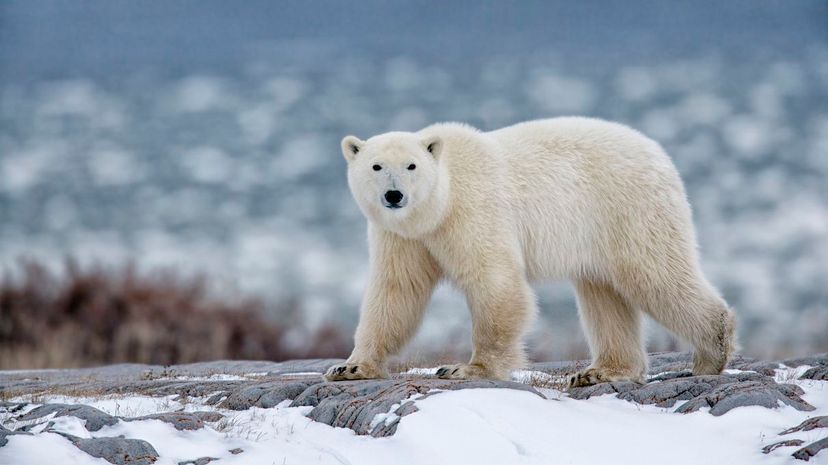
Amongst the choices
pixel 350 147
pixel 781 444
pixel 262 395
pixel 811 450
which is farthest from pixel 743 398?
pixel 350 147

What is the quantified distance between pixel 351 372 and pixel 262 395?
0.89m

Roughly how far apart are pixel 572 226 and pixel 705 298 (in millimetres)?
1281

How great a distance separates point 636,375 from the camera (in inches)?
350

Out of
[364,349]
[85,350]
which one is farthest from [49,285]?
[364,349]


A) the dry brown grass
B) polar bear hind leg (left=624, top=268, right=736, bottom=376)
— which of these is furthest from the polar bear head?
the dry brown grass

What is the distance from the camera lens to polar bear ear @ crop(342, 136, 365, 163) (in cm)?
820

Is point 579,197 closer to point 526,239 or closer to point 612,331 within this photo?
point 526,239

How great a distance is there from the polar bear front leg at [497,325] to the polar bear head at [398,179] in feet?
2.27

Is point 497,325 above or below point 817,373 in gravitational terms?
above

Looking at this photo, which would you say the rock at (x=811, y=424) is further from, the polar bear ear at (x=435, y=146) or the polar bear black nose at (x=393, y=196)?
the polar bear ear at (x=435, y=146)

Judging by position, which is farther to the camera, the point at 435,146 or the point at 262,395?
the point at 435,146

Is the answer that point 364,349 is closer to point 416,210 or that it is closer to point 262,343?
point 416,210

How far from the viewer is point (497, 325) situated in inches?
316

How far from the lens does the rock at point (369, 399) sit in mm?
6363
